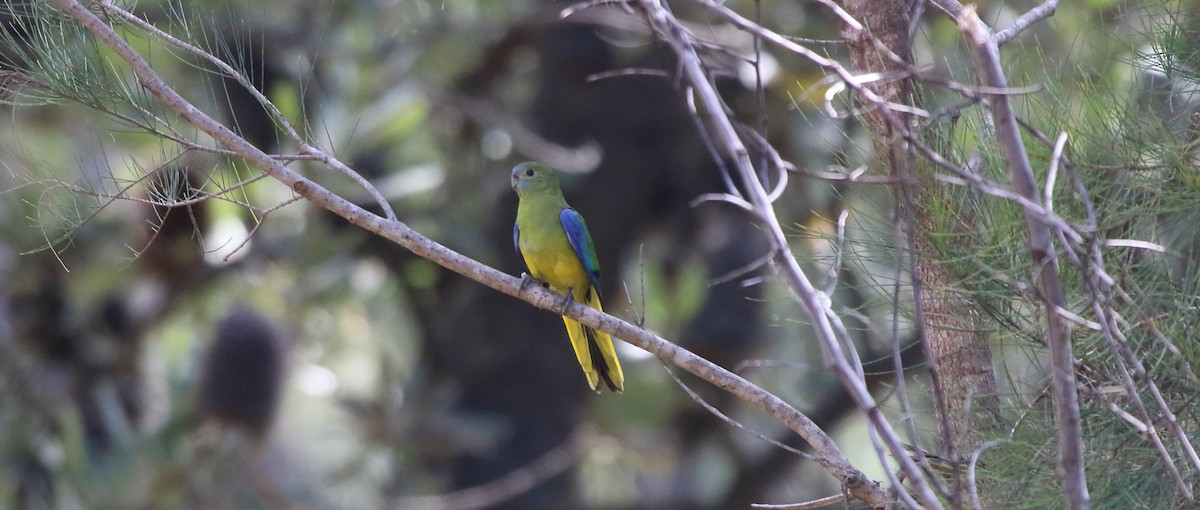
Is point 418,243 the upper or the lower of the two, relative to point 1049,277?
upper

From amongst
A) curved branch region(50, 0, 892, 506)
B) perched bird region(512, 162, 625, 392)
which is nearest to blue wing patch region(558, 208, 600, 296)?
perched bird region(512, 162, 625, 392)

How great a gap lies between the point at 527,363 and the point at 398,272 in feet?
3.27

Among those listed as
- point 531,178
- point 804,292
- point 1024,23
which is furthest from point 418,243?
point 531,178

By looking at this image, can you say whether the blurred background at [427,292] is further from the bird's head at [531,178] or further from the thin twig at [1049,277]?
the thin twig at [1049,277]

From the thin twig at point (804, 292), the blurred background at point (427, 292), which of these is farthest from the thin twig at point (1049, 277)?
the blurred background at point (427, 292)

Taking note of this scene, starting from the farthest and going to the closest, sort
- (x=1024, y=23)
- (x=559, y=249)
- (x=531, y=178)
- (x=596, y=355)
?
(x=531, y=178) < (x=559, y=249) < (x=596, y=355) < (x=1024, y=23)

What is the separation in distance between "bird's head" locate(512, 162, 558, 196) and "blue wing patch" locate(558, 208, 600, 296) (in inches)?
8.5

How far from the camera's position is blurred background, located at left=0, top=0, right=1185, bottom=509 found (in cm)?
609

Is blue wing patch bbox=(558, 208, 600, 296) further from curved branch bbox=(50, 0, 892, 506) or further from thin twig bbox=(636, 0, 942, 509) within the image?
thin twig bbox=(636, 0, 942, 509)

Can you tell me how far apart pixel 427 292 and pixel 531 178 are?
3389 millimetres

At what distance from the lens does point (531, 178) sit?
14.5ft

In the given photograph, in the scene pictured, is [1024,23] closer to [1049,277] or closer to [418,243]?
[1049,277]

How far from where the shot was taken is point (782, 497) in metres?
7.82

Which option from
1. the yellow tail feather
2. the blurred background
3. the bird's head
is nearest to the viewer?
the yellow tail feather
